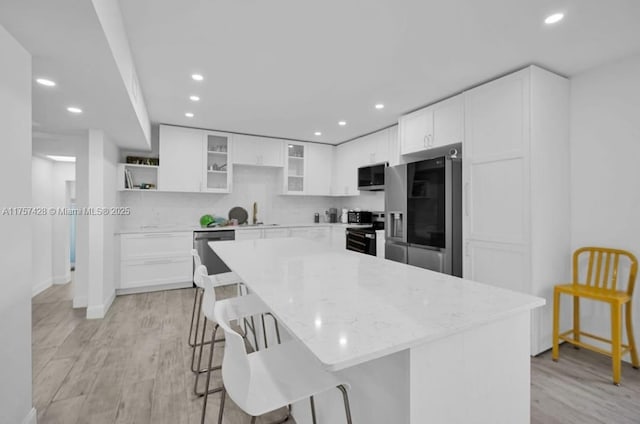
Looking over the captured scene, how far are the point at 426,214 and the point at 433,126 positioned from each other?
3.23 ft

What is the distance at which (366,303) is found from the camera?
1124 millimetres

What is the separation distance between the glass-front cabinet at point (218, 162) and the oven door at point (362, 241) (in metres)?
2.09

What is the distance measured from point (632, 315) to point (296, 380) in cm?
291

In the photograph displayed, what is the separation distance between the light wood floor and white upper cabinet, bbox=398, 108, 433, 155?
2.33 m

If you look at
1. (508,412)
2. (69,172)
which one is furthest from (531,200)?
(69,172)

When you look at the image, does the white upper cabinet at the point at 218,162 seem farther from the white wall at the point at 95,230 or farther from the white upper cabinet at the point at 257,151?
the white wall at the point at 95,230

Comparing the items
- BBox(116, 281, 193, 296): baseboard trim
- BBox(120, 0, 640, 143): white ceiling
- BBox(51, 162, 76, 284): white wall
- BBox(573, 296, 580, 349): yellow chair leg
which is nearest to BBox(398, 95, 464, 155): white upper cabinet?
BBox(120, 0, 640, 143): white ceiling

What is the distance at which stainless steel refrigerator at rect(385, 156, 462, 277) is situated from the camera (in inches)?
118

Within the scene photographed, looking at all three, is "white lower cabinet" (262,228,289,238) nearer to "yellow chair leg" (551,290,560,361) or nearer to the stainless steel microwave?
the stainless steel microwave

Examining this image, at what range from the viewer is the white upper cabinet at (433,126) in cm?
306

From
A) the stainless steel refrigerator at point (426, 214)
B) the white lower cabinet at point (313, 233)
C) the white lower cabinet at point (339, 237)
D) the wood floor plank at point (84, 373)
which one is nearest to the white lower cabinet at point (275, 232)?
the white lower cabinet at point (313, 233)

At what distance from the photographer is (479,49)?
225cm

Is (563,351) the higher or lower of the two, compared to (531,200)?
lower

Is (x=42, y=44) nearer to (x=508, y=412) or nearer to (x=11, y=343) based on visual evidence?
(x=11, y=343)
